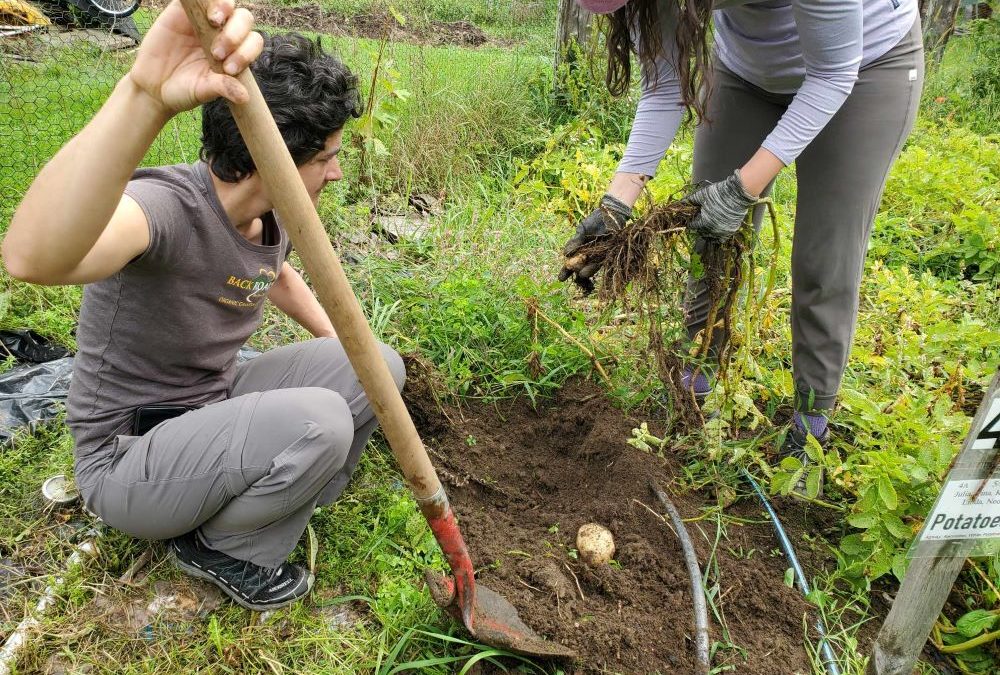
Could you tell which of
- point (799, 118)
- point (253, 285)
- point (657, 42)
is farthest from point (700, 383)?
point (253, 285)

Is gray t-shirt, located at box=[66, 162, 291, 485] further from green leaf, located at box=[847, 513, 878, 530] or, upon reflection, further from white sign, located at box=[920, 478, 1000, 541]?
green leaf, located at box=[847, 513, 878, 530]

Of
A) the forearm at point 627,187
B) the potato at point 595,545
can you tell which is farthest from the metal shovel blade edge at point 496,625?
the forearm at point 627,187

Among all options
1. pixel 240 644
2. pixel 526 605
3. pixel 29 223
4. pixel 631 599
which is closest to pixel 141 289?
pixel 29 223

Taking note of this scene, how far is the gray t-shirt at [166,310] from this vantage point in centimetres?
160

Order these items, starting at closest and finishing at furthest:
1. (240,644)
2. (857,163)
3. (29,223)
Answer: (29,223) < (240,644) < (857,163)

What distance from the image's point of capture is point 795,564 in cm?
216

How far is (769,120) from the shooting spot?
91.0 inches

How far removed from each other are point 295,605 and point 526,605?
65 cm

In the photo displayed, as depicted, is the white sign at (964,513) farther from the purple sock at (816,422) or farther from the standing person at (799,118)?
the purple sock at (816,422)

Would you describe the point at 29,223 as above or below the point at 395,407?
above

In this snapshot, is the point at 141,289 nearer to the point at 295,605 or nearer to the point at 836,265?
the point at 295,605

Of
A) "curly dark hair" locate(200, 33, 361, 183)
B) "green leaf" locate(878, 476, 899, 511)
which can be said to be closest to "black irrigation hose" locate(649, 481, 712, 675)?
"green leaf" locate(878, 476, 899, 511)

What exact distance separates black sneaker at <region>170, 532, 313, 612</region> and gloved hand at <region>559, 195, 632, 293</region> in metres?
1.31

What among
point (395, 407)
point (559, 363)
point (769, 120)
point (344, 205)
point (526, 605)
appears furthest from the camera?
point (344, 205)
